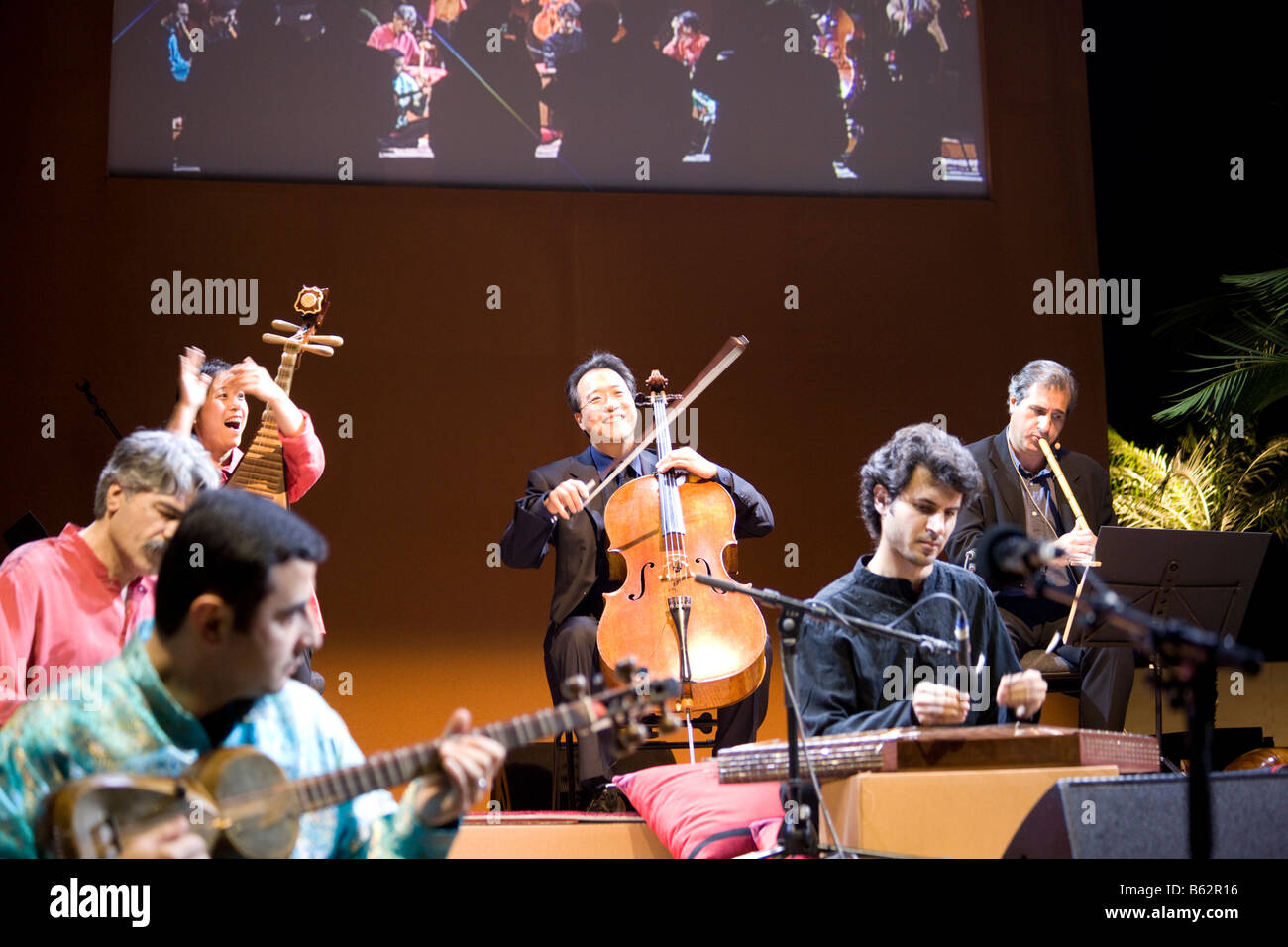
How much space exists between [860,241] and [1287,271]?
1.57 metres

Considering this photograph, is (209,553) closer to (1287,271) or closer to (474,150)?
(474,150)

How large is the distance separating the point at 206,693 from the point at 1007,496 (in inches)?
123

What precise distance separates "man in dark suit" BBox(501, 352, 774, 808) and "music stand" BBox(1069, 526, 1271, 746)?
990 millimetres

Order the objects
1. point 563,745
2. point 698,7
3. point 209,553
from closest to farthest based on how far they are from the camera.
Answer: point 209,553 → point 563,745 → point 698,7

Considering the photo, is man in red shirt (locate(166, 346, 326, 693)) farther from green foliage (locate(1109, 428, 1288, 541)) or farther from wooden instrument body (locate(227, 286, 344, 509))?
green foliage (locate(1109, 428, 1288, 541))

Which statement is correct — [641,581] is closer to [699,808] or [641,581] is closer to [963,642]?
[699,808]

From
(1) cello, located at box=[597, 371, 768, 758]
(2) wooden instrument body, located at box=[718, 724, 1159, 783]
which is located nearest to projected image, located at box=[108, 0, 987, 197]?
(1) cello, located at box=[597, 371, 768, 758]

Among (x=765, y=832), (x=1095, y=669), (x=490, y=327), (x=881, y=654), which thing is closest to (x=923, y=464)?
(x=881, y=654)

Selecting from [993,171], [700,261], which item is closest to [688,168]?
[700,261]

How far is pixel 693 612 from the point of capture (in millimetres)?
3242

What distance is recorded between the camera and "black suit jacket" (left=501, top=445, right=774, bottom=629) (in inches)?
145

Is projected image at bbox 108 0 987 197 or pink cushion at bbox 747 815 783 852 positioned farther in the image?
projected image at bbox 108 0 987 197

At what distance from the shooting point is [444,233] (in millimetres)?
4730
